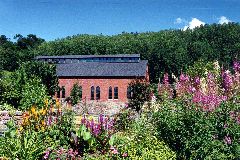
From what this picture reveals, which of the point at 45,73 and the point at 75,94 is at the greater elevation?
the point at 45,73

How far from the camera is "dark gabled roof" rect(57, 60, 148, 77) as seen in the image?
159 feet

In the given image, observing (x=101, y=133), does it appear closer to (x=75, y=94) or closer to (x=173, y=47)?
(x=75, y=94)

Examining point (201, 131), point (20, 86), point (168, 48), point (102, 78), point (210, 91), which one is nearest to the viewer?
point (201, 131)

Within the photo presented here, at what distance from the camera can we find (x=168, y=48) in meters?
80.6

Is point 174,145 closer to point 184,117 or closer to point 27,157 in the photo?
point 184,117

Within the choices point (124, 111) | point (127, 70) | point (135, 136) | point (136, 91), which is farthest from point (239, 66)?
point (127, 70)

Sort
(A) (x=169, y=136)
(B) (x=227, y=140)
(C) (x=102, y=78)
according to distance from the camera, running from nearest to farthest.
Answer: (B) (x=227, y=140)
(A) (x=169, y=136)
(C) (x=102, y=78)

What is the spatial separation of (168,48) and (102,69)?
33.4 meters

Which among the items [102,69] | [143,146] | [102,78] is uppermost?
[102,69]

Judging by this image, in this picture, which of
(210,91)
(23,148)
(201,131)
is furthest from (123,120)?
(23,148)

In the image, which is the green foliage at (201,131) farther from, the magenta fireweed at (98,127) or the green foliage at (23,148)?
the green foliage at (23,148)

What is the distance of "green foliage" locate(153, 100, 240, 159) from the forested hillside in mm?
59249

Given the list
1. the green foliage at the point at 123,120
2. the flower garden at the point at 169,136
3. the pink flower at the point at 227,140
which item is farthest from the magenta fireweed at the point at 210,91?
the green foliage at the point at 123,120

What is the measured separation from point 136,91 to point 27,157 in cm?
2044
